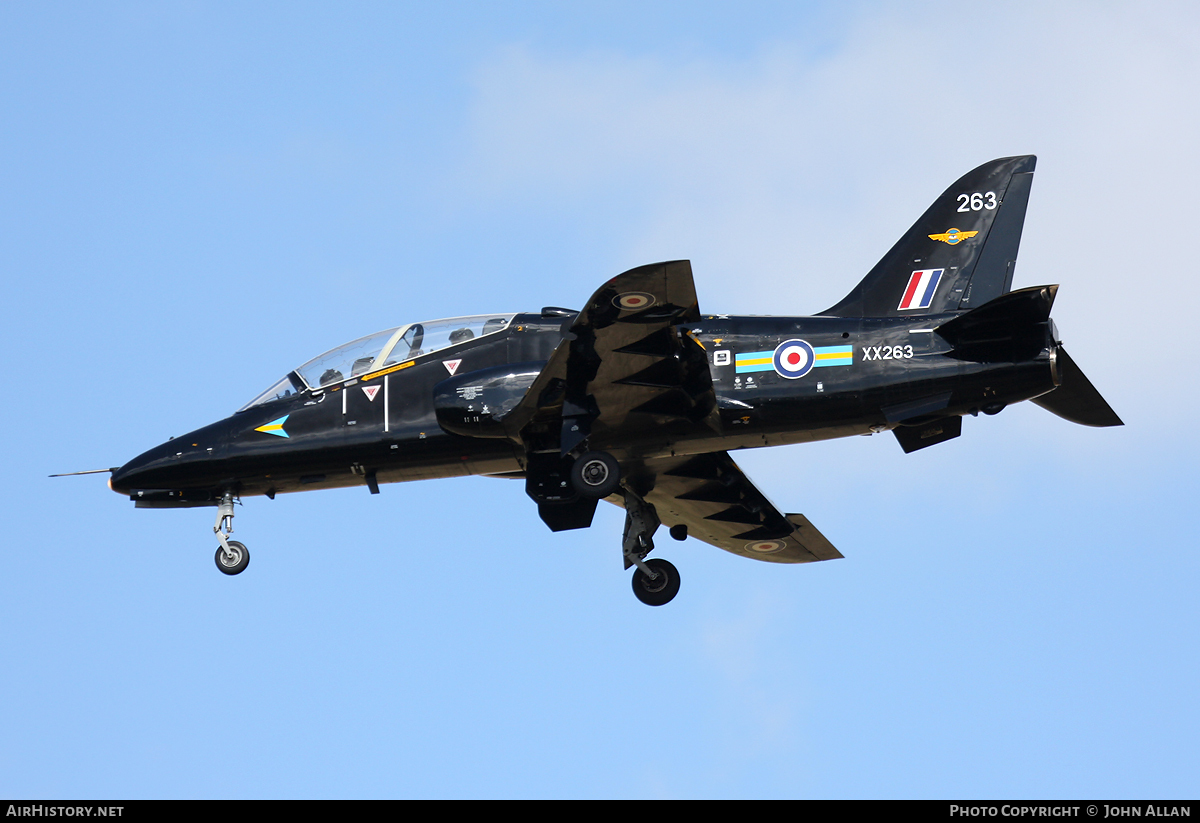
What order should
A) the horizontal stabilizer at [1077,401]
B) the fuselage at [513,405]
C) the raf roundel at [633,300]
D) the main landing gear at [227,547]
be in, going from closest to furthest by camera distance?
the raf roundel at [633,300]
the fuselage at [513,405]
the horizontal stabilizer at [1077,401]
the main landing gear at [227,547]

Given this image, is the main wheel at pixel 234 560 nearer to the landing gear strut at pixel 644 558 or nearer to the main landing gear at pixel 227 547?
the main landing gear at pixel 227 547

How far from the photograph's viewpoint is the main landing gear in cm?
2547

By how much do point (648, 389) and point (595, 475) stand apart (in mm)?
1681

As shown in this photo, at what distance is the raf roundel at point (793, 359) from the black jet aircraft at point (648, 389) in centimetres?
2

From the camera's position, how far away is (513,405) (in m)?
23.0

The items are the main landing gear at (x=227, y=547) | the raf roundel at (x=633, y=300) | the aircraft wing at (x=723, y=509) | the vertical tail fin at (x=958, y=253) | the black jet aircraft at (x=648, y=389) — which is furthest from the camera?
the aircraft wing at (x=723, y=509)

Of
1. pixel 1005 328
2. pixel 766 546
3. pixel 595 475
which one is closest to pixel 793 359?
pixel 1005 328

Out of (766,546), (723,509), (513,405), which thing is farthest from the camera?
(766,546)

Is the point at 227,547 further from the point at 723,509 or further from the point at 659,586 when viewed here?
the point at 723,509

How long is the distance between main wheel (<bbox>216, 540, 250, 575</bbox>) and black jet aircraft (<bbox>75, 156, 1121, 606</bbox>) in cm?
3

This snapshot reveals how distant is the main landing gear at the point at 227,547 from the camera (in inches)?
1003

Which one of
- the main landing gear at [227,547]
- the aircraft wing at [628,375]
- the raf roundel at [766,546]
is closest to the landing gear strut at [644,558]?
the raf roundel at [766,546]

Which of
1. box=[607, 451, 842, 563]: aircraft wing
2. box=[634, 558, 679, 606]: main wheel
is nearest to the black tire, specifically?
box=[607, 451, 842, 563]: aircraft wing
